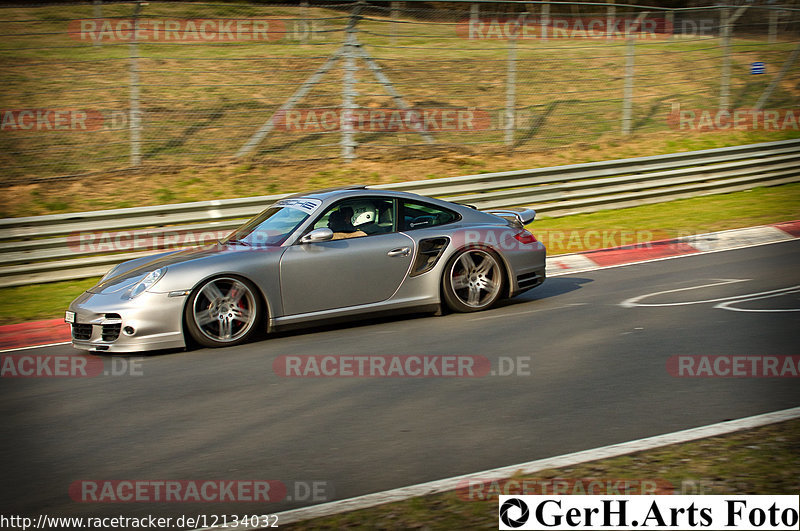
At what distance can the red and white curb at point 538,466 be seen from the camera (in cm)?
398

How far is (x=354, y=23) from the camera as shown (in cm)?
1395

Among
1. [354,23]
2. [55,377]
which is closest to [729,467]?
[55,377]

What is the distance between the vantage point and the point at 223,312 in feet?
24.6

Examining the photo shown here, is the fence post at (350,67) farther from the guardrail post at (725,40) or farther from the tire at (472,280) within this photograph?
the guardrail post at (725,40)

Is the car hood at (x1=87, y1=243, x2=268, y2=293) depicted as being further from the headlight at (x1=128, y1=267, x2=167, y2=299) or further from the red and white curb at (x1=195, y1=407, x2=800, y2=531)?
the red and white curb at (x1=195, y1=407, x2=800, y2=531)

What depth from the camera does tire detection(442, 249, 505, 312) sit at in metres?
→ 8.27

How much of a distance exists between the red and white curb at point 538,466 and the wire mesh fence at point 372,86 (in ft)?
30.1

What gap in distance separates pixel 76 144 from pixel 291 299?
8.16m

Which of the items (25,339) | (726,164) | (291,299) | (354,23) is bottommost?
(25,339)

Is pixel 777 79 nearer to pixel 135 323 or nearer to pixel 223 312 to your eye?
pixel 223 312

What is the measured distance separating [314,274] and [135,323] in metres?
1.63

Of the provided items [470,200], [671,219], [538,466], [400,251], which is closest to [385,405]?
[538,466]

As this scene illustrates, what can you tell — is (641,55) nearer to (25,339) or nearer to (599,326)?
(599,326)

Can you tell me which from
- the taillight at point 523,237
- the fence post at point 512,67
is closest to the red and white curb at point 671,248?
the taillight at point 523,237
